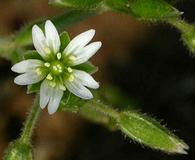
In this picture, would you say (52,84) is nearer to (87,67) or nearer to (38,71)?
(38,71)

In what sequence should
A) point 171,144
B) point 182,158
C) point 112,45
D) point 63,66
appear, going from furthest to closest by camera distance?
point 112,45 < point 182,158 < point 63,66 < point 171,144

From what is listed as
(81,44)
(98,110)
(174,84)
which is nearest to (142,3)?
(81,44)

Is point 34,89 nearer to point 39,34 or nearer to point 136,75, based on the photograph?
point 39,34

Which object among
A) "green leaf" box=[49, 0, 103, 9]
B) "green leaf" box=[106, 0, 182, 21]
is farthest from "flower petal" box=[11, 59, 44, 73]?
"green leaf" box=[106, 0, 182, 21]

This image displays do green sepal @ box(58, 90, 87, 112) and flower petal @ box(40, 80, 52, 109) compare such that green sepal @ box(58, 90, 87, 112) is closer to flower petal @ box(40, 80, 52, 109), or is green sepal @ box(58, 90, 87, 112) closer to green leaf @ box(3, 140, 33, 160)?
flower petal @ box(40, 80, 52, 109)

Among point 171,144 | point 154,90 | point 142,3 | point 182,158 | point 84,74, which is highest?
point 142,3

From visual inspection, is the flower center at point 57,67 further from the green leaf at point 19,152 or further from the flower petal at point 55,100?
the green leaf at point 19,152

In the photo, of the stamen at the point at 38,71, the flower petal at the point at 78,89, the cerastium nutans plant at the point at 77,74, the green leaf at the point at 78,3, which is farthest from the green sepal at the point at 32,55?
the green leaf at the point at 78,3
